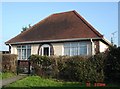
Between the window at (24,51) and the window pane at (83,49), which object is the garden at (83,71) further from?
the window at (24,51)

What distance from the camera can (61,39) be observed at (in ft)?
88.3

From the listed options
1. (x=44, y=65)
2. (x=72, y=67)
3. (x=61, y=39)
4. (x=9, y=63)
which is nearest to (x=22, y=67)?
(x=9, y=63)

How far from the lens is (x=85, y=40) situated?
25797 millimetres

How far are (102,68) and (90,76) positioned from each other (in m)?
1.06

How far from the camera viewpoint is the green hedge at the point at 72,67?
18.7 metres

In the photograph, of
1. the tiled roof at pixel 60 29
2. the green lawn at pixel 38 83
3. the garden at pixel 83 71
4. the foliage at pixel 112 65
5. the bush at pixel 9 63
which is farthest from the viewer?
the tiled roof at pixel 60 29

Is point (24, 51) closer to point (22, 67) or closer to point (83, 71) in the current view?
point (22, 67)

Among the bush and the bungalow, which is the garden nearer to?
the bush

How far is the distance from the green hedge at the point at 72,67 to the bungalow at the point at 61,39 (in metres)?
6.11

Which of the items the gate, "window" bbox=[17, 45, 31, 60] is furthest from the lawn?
"window" bbox=[17, 45, 31, 60]

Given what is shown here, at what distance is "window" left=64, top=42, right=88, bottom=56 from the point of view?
2605 centimetres

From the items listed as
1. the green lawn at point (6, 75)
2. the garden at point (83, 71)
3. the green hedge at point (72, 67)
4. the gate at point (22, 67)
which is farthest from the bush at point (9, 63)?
the garden at point (83, 71)

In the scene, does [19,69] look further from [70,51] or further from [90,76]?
[90,76]

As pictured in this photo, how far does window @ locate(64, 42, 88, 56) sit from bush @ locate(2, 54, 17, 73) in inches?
241
